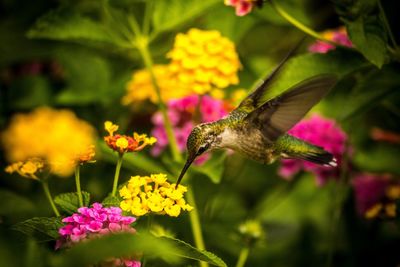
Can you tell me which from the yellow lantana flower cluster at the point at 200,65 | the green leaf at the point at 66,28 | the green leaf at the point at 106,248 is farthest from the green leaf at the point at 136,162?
the green leaf at the point at 106,248

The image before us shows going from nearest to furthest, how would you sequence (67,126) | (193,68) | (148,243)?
(148,243) < (193,68) < (67,126)

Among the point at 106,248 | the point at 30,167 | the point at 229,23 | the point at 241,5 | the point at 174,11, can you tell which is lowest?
the point at 106,248

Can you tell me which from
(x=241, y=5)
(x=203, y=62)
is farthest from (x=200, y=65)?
(x=241, y=5)

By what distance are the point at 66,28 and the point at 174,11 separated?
0.36 metres

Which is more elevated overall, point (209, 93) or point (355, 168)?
point (209, 93)

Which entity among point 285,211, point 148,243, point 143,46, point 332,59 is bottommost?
point 148,243

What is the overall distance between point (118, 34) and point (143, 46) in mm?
154

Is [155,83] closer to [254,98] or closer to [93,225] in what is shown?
[254,98]

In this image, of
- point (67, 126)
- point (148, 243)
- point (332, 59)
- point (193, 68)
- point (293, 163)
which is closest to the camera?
point (148, 243)

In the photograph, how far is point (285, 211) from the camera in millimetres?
2756

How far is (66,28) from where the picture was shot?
202 centimetres

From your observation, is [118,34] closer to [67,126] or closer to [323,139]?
[67,126]

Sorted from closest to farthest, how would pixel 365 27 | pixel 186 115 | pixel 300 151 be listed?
pixel 365 27 → pixel 300 151 → pixel 186 115

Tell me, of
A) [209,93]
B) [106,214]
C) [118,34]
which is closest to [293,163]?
[209,93]
